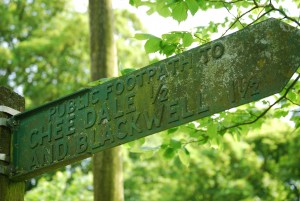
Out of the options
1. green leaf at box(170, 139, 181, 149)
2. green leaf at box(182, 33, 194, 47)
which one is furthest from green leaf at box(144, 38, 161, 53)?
green leaf at box(170, 139, 181, 149)

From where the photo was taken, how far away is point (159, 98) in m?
2.18

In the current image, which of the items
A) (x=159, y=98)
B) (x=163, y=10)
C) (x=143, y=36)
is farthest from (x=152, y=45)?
(x=159, y=98)

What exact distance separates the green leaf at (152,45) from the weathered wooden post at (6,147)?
0.76m

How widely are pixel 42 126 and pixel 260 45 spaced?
3.80 ft

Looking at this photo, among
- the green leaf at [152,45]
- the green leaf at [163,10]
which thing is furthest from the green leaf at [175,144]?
the green leaf at [163,10]

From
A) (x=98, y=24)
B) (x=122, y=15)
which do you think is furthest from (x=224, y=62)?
(x=122, y=15)

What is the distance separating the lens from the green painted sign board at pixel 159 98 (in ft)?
6.31

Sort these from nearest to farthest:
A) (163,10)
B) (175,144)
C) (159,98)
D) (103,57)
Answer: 1. (159,98)
2. (163,10)
3. (175,144)
4. (103,57)

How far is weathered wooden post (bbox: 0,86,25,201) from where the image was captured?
8.23ft

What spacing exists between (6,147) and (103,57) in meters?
2.24

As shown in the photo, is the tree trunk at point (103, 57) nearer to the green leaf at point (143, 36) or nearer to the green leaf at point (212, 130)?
the green leaf at point (212, 130)

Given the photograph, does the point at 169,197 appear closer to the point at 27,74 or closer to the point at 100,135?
the point at 27,74

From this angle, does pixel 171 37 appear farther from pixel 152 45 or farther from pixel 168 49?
pixel 152 45

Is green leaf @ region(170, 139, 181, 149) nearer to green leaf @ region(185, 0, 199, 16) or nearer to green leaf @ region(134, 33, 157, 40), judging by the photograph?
green leaf @ region(134, 33, 157, 40)
